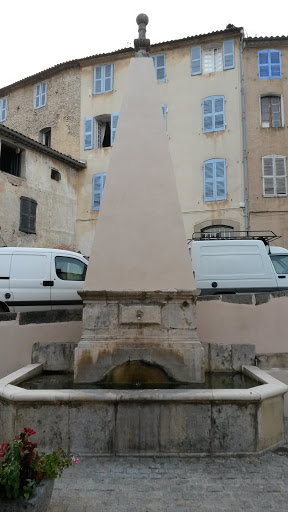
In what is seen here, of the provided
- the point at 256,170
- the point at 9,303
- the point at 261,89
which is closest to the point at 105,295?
the point at 9,303

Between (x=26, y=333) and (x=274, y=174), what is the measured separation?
44.0ft

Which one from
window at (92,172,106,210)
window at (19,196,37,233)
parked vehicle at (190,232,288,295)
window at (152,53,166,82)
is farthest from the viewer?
window at (152,53,166,82)

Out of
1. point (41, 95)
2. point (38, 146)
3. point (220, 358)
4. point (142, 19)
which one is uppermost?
point (41, 95)

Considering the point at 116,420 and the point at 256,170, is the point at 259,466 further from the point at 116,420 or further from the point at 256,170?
the point at 256,170

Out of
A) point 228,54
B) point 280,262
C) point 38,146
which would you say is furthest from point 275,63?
point 280,262

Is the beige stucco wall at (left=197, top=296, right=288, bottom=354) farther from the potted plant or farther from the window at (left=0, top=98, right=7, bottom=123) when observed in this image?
the window at (left=0, top=98, right=7, bottom=123)

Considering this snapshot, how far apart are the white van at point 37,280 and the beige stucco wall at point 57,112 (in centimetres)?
1104

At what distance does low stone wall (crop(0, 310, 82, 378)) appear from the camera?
6.41 m

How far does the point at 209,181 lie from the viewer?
17.2m

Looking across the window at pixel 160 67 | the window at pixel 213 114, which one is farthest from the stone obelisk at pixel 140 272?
the window at pixel 160 67

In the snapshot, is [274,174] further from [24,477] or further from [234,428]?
[24,477]

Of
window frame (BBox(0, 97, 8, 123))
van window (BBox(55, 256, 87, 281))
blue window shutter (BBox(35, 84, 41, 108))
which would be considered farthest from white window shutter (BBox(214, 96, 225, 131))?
window frame (BBox(0, 97, 8, 123))

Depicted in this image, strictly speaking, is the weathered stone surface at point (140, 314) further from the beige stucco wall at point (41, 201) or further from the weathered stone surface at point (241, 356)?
the beige stucco wall at point (41, 201)

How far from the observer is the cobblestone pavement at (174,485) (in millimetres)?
3023
